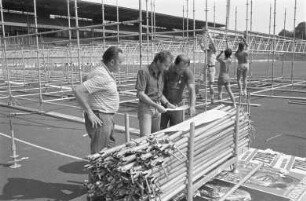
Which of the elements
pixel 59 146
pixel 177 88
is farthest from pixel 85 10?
pixel 177 88

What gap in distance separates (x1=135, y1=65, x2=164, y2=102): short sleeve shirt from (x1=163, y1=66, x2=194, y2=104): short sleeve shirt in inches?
15.9

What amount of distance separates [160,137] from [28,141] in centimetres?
453

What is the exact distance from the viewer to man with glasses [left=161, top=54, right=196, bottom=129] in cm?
488

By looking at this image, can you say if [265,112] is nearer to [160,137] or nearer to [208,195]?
[208,195]

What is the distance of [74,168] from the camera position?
5145 mm

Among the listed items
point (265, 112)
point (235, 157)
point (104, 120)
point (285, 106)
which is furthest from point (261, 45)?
point (104, 120)

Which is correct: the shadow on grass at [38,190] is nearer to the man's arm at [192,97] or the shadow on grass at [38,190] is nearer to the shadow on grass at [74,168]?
the shadow on grass at [74,168]

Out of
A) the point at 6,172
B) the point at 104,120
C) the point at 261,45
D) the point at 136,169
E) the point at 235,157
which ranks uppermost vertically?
the point at 261,45

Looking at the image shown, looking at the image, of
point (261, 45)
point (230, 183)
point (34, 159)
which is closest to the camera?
point (230, 183)

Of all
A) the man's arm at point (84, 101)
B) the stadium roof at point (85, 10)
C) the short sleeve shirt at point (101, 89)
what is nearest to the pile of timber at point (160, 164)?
the man's arm at point (84, 101)

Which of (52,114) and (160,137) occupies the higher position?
(160,137)

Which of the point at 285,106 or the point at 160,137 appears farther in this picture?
the point at 285,106

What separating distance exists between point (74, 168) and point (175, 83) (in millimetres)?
2185

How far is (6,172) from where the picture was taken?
5074 mm
